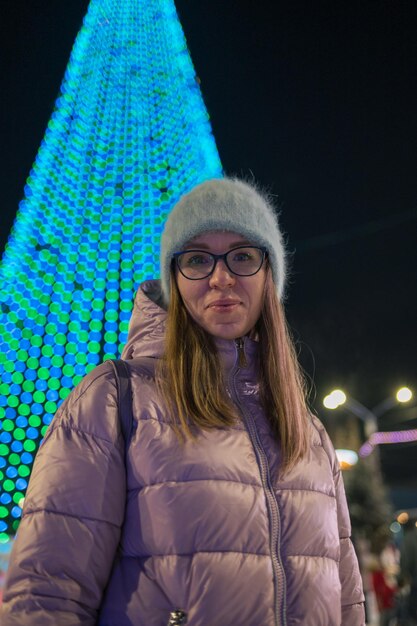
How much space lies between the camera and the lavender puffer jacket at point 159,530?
135cm

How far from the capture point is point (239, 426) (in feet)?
5.38

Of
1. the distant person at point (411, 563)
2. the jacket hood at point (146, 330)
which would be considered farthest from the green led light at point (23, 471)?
the jacket hood at point (146, 330)

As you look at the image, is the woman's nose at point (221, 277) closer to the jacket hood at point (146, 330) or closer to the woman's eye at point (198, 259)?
the woman's eye at point (198, 259)

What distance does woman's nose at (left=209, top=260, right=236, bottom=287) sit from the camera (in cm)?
177

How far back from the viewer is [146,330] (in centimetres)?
185

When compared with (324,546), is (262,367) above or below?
above

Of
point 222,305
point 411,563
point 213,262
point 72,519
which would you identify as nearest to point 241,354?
point 222,305

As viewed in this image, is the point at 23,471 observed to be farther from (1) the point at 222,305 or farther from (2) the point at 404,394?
(2) the point at 404,394

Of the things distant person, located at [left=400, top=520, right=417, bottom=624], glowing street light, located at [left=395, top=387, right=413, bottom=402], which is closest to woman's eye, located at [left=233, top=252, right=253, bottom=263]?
distant person, located at [left=400, top=520, right=417, bottom=624]

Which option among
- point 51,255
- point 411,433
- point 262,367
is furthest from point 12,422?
point 411,433

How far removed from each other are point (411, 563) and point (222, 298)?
5733mm

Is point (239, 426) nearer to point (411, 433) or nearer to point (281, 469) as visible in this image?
point (281, 469)

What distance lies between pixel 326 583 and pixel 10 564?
29.3 inches

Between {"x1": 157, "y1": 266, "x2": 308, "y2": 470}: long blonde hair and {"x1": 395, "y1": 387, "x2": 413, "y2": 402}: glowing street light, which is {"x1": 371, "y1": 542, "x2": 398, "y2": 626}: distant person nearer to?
{"x1": 395, "y1": 387, "x2": 413, "y2": 402}: glowing street light
